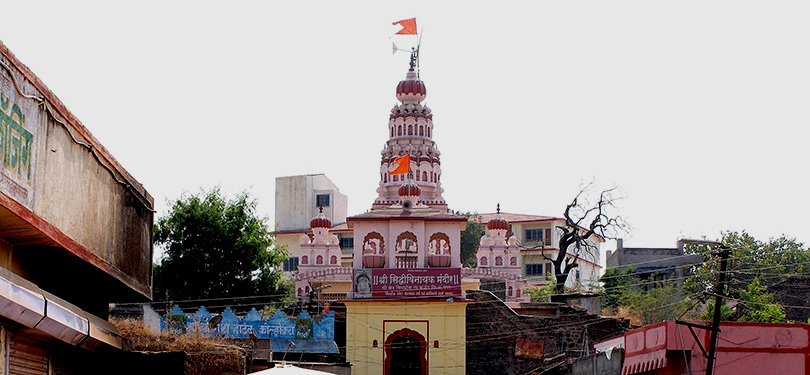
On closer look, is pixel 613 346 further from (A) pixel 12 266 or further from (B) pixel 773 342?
(A) pixel 12 266

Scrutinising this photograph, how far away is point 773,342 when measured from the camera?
22.5 m

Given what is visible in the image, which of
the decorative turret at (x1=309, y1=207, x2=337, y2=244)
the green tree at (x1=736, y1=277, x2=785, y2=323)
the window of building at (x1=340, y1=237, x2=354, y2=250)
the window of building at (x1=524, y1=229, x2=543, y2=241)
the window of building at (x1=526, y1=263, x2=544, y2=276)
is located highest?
the window of building at (x1=524, y1=229, x2=543, y2=241)

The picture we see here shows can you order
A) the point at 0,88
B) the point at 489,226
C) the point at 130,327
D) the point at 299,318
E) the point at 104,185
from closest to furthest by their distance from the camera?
the point at 0,88 < the point at 104,185 < the point at 130,327 < the point at 299,318 < the point at 489,226

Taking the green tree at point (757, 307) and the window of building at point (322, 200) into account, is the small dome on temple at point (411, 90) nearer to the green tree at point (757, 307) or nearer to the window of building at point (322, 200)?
the window of building at point (322, 200)

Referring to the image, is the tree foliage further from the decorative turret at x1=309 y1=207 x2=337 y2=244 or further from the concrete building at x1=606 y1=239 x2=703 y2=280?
the decorative turret at x1=309 y1=207 x2=337 y2=244

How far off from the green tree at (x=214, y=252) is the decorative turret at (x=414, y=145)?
1145 cm

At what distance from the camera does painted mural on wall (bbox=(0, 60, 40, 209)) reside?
9367 mm

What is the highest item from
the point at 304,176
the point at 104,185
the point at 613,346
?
the point at 304,176

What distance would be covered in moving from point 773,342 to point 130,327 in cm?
1177

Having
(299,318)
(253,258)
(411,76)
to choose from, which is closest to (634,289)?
(411,76)

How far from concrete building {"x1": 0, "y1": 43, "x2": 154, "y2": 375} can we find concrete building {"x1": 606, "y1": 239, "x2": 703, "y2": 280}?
157 feet

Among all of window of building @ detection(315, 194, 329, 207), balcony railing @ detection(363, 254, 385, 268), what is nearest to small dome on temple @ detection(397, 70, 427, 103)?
window of building @ detection(315, 194, 329, 207)

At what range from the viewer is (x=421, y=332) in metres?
40.3

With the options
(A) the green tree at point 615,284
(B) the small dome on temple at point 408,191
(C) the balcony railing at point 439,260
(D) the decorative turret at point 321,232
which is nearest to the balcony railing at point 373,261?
(C) the balcony railing at point 439,260
